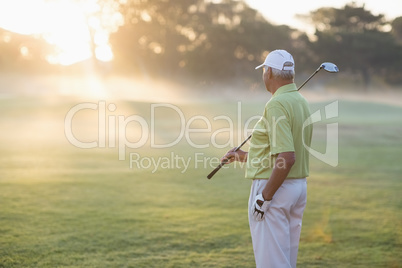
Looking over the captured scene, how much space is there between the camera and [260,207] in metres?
3.93

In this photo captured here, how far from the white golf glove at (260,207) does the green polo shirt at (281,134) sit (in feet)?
0.59

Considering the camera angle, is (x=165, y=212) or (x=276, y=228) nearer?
(x=276, y=228)

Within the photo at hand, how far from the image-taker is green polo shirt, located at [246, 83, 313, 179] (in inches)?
149

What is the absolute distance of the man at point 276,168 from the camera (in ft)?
12.6

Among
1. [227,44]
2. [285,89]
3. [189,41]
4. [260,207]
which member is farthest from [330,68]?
[189,41]

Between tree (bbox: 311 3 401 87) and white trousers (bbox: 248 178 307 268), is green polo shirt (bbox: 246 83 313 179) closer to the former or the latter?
white trousers (bbox: 248 178 307 268)

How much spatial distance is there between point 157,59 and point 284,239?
46.9 m

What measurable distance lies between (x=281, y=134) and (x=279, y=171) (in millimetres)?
254

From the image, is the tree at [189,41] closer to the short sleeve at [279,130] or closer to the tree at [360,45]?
the tree at [360,45]

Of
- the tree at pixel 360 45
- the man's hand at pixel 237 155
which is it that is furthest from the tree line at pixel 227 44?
the man's hand at pixel 237 155

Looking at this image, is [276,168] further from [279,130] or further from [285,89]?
[285,89]

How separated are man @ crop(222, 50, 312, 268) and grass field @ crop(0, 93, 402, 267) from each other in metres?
2.26

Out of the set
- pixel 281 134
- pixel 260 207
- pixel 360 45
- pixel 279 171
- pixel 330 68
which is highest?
pixel 360 45

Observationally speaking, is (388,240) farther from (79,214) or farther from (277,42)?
(277,42)
